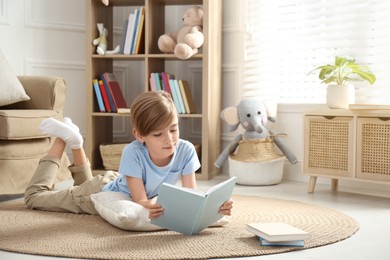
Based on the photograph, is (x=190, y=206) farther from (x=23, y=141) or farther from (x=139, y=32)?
(x=139, y=32)

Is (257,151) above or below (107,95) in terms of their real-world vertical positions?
below

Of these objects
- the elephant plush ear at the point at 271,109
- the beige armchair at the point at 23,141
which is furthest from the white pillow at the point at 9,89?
the elephant plush ear at the point at 271,109

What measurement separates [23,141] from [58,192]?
0.51 meters

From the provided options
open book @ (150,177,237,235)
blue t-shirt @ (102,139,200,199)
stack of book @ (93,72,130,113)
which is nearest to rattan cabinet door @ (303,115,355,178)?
blue t-shirt @ (102,139,200,199)

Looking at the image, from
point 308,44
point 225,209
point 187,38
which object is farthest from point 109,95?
point 225,209

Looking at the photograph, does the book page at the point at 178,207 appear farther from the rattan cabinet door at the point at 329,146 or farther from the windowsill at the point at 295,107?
the windowsill at the point at 295,107

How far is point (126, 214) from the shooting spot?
2139 millimetres

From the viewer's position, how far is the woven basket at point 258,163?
11.8 feet

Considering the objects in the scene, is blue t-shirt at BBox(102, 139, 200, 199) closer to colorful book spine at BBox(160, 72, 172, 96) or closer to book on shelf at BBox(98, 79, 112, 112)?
colorful book spine at BBox(160, 72, 172, 96)

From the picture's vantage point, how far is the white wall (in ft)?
12.7

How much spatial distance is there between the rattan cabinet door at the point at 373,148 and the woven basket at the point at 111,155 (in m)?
1.53

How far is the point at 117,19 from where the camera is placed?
446cm

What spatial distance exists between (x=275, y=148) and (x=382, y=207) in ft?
3.59

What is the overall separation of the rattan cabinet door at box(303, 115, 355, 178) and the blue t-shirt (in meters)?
1.11
